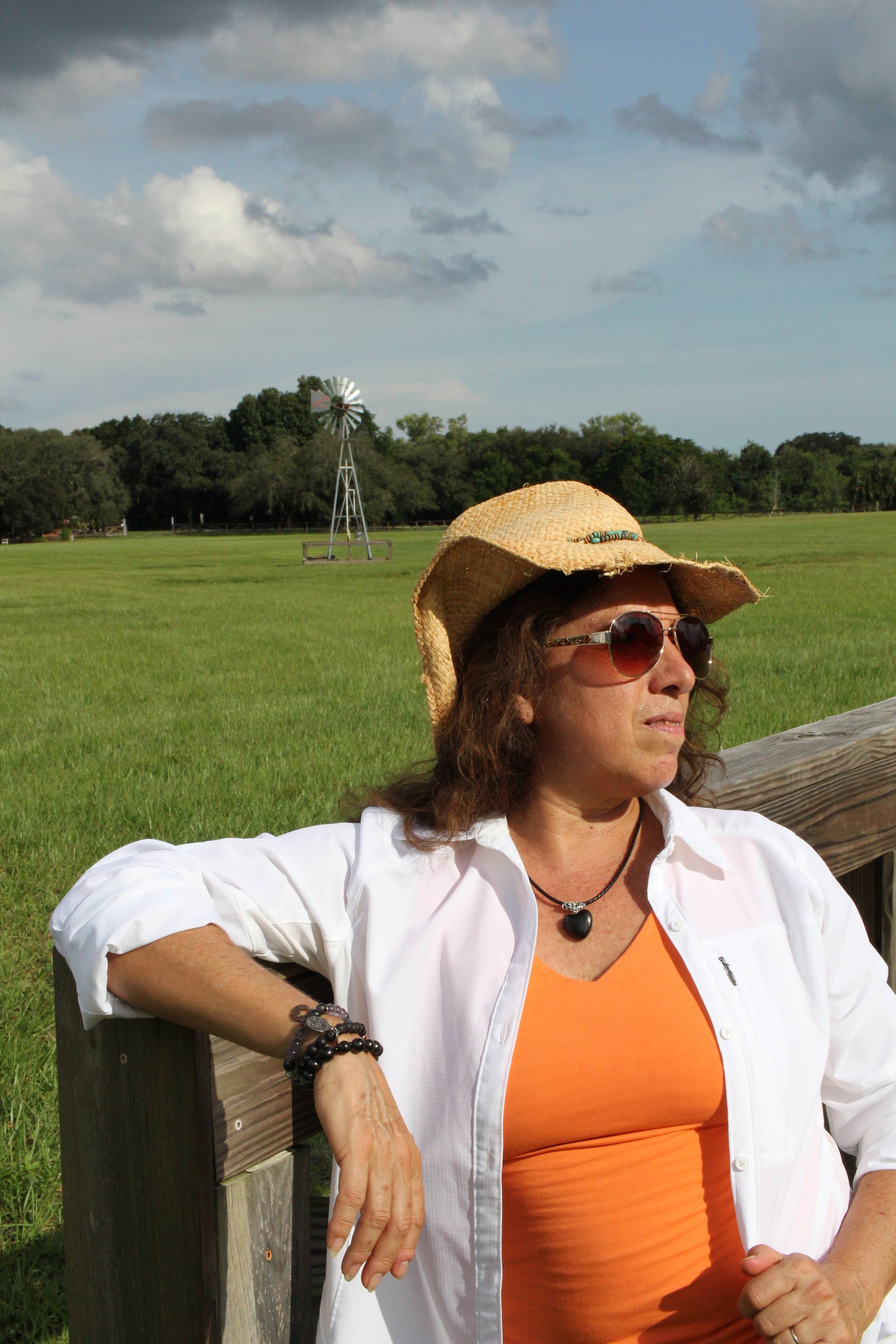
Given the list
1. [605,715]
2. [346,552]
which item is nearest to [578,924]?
[605,715]

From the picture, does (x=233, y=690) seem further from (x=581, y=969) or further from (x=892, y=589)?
(x=892, y=589)

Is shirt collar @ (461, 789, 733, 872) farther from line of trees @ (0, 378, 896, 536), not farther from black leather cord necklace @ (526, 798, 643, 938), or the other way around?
line of trees @ (0, 378, 896, 536)

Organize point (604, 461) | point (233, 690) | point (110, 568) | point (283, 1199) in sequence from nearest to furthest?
point (283, 1199), point (233, 690), point (110, 568), point (604, 461)

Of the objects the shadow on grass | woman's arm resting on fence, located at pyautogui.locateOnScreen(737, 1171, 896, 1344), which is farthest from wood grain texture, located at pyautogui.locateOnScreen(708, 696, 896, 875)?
the shadow on grass

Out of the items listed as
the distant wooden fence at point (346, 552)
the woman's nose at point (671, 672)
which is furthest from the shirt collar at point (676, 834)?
the distant wooden fence at point (346, 552)

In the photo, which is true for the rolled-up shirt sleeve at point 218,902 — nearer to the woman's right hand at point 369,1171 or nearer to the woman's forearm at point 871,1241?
the woman's right hand at point 369,1171

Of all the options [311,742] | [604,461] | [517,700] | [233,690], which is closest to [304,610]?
[233,690]

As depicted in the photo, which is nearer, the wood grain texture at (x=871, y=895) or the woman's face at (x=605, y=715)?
the woman's face at (x=605, y=715)

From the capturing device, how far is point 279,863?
192cm

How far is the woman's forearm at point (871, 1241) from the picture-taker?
1.87 m

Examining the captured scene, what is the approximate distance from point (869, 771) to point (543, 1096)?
41.5 inches

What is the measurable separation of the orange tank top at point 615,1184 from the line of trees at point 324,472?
295 ft

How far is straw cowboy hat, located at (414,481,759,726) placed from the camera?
88.2 inches

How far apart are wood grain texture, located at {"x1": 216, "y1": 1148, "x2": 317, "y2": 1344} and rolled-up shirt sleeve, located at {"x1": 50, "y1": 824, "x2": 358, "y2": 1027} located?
280 mm
